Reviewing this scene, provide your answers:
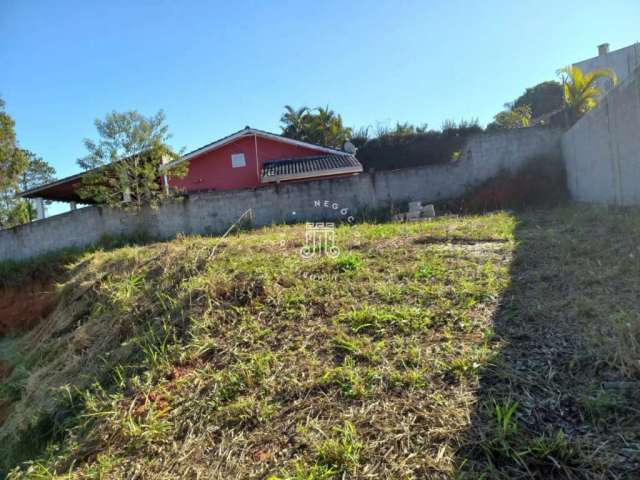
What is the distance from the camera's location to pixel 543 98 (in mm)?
22484

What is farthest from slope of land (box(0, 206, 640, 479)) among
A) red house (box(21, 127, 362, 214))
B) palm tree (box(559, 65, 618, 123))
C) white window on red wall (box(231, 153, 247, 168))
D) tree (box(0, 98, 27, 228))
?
tree (box(0, 98, 27, 228))

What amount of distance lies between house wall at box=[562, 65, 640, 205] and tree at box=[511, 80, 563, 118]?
17.3 m

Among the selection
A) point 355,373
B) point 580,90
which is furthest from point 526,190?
point 355,373

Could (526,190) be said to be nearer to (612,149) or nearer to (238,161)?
(612,149)

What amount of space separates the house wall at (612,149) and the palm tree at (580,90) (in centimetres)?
234

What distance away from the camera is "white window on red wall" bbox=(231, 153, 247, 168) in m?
14.5

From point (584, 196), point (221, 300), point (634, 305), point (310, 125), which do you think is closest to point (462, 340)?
point (634, 305)

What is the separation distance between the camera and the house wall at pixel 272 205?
33.0 feet

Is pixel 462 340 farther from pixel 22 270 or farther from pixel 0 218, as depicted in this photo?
pixel 0 218

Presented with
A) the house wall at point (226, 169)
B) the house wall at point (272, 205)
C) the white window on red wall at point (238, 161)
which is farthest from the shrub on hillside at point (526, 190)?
the white window on red wall at point (238, 161)

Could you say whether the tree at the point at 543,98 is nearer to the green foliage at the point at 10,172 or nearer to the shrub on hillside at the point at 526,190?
the shrub on hillside at the point at 526,190

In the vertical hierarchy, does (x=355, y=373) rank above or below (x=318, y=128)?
below

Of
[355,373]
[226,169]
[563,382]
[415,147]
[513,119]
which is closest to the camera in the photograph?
[563,382]

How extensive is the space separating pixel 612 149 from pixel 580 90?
193 inches
